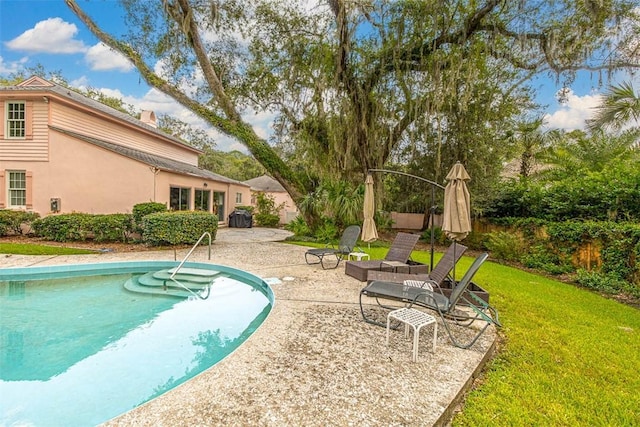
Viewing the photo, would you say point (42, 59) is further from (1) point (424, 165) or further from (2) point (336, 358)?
(2) point (336, 358)

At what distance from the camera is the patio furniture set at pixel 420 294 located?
356 centimetres

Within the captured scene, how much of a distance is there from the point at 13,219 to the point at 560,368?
47.6 ft

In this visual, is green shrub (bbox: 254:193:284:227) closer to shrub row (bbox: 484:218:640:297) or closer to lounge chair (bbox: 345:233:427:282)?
shrub row (bbox: 484:218:640:297)

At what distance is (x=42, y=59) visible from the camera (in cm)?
2238

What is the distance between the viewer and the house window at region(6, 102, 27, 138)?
11570 millimetres

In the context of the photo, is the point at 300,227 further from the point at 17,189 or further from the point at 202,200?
the point at 17,189

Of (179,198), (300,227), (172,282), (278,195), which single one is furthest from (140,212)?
(278,195)

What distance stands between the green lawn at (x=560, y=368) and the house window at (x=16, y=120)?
15.6 m

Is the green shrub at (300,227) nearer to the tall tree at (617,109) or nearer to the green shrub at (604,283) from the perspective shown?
the green shrub at (604,283)

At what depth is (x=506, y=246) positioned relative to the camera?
9922 mm

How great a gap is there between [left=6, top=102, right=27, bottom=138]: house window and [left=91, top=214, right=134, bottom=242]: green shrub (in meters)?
4.96

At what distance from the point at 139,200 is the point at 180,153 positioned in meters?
7.22

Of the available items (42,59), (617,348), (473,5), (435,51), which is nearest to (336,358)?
(617,348)

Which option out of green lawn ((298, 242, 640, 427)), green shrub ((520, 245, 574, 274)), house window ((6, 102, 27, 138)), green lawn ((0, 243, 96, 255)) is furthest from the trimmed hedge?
green shrub ((520, 245, 574, 274))
